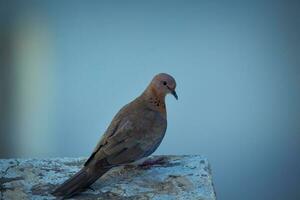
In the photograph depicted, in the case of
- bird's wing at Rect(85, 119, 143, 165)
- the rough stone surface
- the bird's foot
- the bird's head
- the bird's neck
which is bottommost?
the rough stone surface

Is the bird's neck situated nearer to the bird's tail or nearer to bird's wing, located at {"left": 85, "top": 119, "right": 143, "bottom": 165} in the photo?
bird's wing, located at {"left": 85, "top": 119, "right": 143, "bottom": 165}

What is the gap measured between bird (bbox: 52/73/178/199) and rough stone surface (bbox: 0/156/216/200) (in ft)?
0.21

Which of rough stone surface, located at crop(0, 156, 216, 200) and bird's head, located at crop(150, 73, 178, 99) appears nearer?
rough stone surface, located at crop(0, 156, 216, 200)

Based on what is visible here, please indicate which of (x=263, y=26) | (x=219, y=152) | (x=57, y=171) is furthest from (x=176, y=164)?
A: (x=263, y=26)

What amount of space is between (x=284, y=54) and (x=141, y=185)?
1910 mm

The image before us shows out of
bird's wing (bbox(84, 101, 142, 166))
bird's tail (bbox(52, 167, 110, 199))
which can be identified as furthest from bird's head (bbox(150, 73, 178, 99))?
bird's tail (bbox(52, 167, 110, 199))

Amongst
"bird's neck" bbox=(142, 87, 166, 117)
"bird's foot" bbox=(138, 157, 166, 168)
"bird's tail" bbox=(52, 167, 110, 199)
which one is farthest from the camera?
"bird's neck" bbox=(142, 87, 166, 117)

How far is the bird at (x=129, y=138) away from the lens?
2609 mm

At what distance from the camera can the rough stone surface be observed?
257 centimetres

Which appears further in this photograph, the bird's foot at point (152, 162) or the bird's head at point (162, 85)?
the bird's head at point (162, 85)

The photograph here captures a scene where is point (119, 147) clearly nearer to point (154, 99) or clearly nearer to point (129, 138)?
point (129, 138)

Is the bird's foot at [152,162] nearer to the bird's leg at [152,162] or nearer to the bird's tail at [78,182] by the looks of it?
the bird's leg at [152,162]

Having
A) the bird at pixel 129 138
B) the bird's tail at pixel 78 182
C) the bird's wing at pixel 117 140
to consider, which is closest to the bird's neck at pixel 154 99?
the bird at pixel 129 138

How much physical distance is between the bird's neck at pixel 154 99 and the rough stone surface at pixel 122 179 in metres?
0.25
